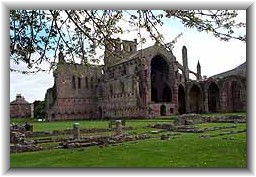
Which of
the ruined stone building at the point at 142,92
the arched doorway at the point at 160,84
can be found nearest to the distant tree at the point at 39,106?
the ruined stone building at the point at 142,92

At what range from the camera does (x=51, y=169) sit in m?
4.34

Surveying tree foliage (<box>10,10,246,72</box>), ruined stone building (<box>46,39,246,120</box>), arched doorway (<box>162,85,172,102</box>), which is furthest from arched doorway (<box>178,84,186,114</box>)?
tree foliage (<box>10,10,246,72</box>)

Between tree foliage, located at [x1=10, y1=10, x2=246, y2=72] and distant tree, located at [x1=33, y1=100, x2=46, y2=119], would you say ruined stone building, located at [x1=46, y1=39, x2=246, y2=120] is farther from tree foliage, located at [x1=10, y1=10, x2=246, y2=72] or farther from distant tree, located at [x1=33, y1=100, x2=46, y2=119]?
tree foliage, located at [x1=10, y1=10, x2=246, y2=72]

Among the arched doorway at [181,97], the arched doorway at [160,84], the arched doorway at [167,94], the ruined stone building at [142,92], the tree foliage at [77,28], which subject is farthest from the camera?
A: the arched doorway at [160,84]

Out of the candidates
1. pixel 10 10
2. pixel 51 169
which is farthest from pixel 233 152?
pixel 10 10

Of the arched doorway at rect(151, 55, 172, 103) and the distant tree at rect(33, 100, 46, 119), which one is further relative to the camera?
the arched doorway at rect(151, 55, 172, 103)

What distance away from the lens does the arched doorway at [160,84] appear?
1041 inches

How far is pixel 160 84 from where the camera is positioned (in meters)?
28.0

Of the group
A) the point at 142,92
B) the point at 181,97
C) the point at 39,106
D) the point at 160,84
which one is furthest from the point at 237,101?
the point at 160,84

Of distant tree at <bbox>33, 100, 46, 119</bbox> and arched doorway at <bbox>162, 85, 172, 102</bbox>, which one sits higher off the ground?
arched doorway at <bbox>162, 85, 172, 102</bbox>

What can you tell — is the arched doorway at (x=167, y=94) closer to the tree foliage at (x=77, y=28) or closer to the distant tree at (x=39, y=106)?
the distant tree at (x=39, y=106)

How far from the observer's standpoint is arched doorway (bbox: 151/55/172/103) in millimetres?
26453

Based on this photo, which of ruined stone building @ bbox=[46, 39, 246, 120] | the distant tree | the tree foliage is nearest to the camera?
the tree foliage

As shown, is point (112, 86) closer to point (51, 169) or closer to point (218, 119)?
point (218, 119)
